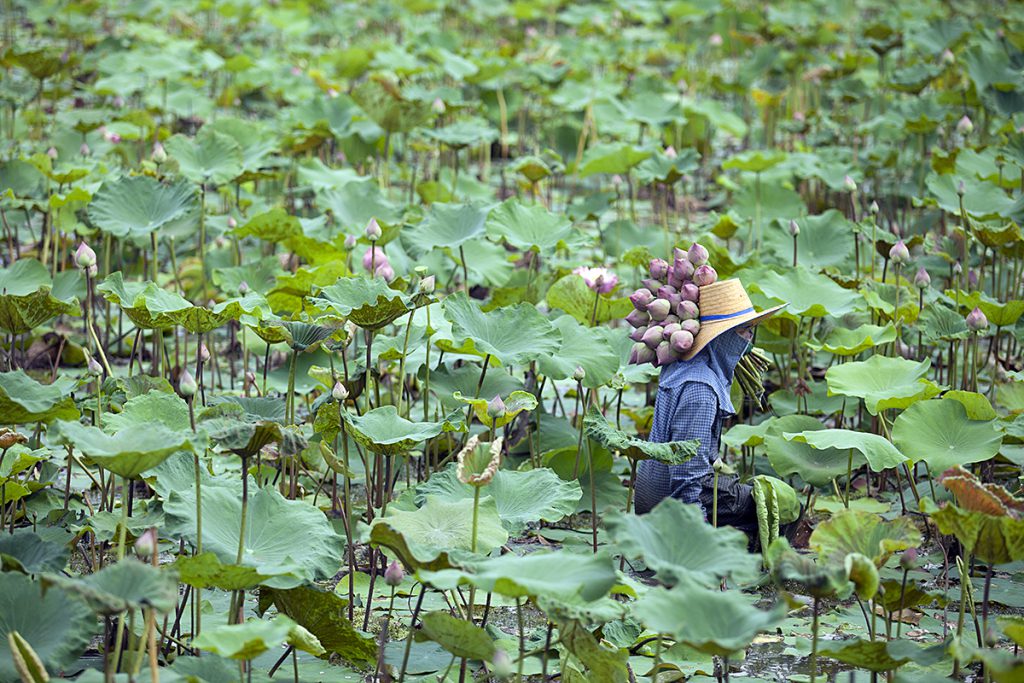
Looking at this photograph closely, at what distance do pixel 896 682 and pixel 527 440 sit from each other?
182 cm

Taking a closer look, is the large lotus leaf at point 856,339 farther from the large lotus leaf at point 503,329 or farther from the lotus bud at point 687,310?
the large lotus leaf at point 503,329

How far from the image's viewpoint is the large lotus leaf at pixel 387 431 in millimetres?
2635

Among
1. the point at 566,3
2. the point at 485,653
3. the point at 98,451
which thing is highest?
the point at 98,451

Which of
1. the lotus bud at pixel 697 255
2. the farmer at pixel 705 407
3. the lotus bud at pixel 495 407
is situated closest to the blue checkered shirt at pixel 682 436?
the farmer at pixel 705 407

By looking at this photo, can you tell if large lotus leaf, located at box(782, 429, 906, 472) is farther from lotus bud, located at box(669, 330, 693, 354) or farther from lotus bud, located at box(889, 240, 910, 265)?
lotus bud, located at box(889, 240, 910, 265)

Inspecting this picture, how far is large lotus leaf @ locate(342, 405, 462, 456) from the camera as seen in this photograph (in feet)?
8.64

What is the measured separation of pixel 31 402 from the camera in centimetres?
260

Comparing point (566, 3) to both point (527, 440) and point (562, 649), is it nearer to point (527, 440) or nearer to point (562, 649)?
point (527, 440)

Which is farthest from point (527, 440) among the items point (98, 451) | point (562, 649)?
point (98, 451)

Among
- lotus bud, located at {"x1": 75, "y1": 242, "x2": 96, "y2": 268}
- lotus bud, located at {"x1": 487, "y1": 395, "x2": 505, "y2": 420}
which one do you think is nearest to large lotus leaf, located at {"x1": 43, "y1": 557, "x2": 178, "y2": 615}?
lotus bud, located at {"x1": 487, "y1": 395, "x2": 505, "y2": 420}

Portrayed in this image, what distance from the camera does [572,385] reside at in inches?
167

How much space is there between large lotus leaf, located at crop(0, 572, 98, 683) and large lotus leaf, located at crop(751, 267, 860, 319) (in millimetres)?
2285

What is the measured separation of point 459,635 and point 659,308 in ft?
3.90

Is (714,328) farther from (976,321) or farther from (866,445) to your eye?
(976,321)
